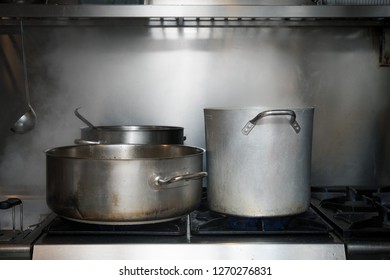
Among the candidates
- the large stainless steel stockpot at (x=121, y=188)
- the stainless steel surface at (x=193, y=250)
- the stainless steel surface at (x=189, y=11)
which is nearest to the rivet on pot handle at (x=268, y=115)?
the large stainless steel stockpot at (x=121, y=188)

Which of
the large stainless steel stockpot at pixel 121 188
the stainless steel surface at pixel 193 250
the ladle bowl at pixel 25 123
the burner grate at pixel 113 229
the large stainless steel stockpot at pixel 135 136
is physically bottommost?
the stainless steel surface at pixel 193 250

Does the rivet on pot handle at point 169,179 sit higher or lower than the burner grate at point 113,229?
higher

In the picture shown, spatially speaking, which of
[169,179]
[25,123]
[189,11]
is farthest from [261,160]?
[25,123]

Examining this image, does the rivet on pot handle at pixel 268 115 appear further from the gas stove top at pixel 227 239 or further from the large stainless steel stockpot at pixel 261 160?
the gas stove top at pixel 227 239

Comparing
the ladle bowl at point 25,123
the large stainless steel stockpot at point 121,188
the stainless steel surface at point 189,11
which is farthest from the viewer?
the ladle bowl at point 25,123

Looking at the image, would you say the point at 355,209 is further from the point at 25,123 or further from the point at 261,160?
the point at 25,123

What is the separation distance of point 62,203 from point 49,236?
0.33 feet

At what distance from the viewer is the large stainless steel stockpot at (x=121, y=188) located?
944 millimetres

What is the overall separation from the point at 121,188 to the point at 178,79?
723mm

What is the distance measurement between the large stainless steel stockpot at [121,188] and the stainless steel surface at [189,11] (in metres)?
0.49

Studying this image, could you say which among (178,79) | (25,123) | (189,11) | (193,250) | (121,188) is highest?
(189,11)

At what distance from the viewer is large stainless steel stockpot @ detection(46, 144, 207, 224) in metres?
0.94

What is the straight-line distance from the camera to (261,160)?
104 centimetres

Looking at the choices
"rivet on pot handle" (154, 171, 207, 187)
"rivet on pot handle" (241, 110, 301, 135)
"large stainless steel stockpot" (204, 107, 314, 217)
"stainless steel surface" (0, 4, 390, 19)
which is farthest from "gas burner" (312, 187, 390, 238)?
"stainless steel surface" (0, 4, 390, 19)
